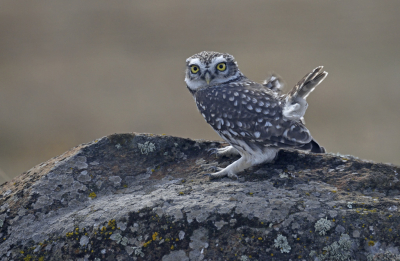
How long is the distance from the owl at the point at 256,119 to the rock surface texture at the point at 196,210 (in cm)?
20

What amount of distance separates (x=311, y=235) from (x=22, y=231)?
117 inches

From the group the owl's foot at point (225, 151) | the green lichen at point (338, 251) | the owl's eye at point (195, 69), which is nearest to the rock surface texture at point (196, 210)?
the green lichen at point (338, 251)

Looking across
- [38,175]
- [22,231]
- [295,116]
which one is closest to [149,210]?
[22,231]

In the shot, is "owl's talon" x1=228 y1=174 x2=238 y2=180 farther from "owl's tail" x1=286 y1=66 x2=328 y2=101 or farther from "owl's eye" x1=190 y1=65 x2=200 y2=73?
"owl's eye" x1=190 y1=65 x2=200 y2=73

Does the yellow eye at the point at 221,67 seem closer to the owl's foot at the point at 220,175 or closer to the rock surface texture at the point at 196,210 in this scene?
the rock surface texture at the point at 196,210

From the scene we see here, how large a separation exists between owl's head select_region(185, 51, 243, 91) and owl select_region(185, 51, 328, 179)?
0.25 metres

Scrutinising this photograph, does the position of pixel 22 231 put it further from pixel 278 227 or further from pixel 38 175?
pixel 278 227

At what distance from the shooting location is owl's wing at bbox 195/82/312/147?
455cm

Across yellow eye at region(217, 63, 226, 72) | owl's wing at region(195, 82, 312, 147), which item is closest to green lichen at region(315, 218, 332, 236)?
owl's wing at region(195, 82, 312, 147)

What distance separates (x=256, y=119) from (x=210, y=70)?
1.26m

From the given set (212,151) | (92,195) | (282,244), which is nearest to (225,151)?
(212,151)

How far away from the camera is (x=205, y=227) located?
3590 millimetres

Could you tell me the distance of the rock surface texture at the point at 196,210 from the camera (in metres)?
3.40

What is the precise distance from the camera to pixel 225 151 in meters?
5.27
